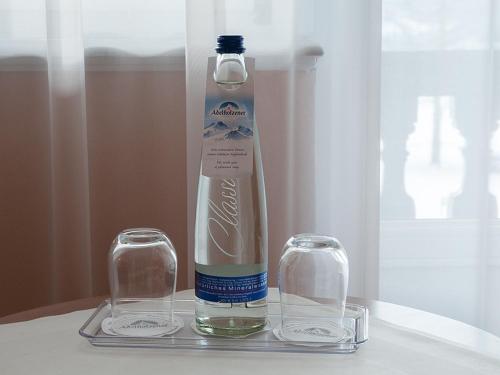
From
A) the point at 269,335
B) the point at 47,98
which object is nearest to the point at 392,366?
the point at 269,335

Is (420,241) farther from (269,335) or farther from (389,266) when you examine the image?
(269,335)

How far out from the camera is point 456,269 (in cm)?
176

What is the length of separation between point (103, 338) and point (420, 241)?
110 cm

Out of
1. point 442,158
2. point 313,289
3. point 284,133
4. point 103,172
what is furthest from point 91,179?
point 313,289

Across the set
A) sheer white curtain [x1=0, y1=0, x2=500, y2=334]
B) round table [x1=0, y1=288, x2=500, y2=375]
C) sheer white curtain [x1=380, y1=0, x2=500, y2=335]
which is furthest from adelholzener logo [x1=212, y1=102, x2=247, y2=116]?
sheer white curtain [x1=380, y1=0, x2=500, y2=335]

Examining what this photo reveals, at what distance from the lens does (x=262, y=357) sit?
2.52ft

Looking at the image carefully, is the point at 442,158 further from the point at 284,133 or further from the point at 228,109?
the point at 228,109

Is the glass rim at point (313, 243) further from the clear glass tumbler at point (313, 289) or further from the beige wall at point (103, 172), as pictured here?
the beige wall at point (103, 172)

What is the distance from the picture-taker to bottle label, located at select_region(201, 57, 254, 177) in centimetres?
81

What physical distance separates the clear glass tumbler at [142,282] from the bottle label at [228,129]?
12cm

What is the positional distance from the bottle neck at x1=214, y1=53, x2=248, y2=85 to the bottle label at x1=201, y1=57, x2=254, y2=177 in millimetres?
11

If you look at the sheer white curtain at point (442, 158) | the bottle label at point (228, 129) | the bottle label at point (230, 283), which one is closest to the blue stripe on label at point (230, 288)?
the bottle label at point (230, 283)

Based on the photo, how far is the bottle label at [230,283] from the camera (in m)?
0.82

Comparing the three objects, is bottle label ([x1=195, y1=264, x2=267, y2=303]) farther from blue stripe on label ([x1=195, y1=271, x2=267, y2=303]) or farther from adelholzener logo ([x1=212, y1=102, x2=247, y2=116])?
adelholzener logo ([x1=212, y1=102, x2=247, y2=116])
